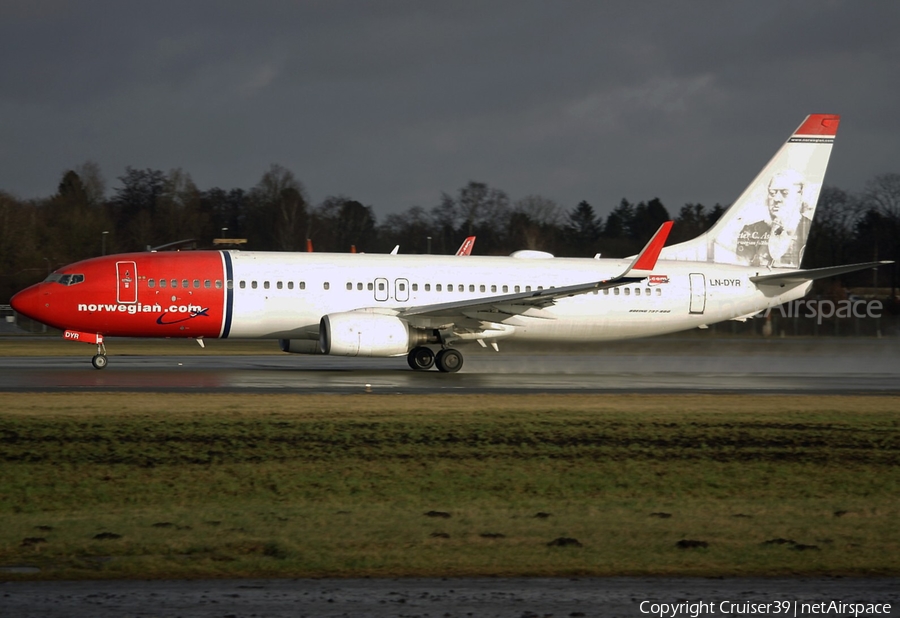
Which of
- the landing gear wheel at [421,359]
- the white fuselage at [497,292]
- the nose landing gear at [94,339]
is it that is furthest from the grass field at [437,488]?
the landing gear wheel at [421,359]

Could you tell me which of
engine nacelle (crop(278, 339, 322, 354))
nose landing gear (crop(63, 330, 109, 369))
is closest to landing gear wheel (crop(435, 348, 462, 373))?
engine nacelle (crop(278, 339, 322, 354))

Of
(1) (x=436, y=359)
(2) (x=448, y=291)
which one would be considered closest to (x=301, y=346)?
(1) (x=436, y=359)

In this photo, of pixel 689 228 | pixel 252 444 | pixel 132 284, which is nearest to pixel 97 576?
pixel 252 444

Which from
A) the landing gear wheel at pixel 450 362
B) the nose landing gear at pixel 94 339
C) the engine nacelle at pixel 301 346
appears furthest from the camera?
the engine nacelle at pixel 301 346

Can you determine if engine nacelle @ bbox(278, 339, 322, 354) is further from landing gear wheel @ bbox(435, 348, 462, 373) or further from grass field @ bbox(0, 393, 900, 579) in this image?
grass field @ bbox(0, 393, 900, 579)

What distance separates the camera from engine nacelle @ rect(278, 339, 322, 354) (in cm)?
2714

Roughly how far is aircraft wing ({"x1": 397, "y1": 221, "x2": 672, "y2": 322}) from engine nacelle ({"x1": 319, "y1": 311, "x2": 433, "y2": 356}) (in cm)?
89

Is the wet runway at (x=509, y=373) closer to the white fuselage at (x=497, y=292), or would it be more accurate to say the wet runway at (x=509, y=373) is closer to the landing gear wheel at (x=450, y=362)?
the landing gear wheel at (x=450, y=362)

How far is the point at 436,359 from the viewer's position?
88.4 ft

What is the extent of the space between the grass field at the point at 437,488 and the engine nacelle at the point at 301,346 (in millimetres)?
8783

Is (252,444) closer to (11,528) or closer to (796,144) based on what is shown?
(11,528)

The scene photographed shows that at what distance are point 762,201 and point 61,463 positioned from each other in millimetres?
24373

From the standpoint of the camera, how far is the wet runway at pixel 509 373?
2197 centimetres

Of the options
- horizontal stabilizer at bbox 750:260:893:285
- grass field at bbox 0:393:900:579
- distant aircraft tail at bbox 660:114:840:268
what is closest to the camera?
grass field at bbox 0:393:900:579
